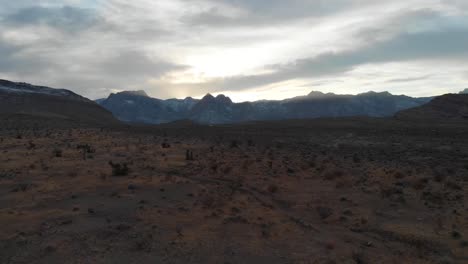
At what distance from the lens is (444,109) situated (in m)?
84.6

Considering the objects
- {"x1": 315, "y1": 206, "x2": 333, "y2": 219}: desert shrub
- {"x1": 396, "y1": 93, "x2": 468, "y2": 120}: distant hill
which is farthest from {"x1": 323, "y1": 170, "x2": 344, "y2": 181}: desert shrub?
{"x1": 396, "y1": 93, "x2": 468, "y2": 120}: distant hill

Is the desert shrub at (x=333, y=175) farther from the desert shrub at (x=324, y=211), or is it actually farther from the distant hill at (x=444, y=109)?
the distant hill at (x=444, y=109)

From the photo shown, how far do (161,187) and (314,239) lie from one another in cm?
772

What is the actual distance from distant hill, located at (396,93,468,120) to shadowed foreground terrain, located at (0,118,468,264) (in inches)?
2327

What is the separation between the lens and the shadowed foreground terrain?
11250 millimetres

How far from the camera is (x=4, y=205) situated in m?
14.7

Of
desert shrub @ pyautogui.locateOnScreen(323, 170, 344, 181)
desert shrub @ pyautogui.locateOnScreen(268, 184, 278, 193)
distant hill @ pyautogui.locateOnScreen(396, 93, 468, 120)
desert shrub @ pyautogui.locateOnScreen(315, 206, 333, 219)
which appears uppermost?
distant hill @ pyautogui.locateOnScreen(396, 93, 468, 120)

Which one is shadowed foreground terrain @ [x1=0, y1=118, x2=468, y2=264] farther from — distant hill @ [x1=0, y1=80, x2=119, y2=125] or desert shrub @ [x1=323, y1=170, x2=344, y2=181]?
distant hill @ [x1=0, y1=80, x2=119, y2=125]

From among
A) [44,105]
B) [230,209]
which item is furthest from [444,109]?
[44,105]

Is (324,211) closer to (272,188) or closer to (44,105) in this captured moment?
(272,188)

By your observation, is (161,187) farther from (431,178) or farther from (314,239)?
(431,178)

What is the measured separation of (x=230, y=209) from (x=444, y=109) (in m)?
82.4

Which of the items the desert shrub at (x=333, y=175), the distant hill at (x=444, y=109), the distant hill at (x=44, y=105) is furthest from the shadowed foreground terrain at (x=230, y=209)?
the distant hill at (x=44, y=105)

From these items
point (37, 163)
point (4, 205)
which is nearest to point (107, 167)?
point (37, 163)
